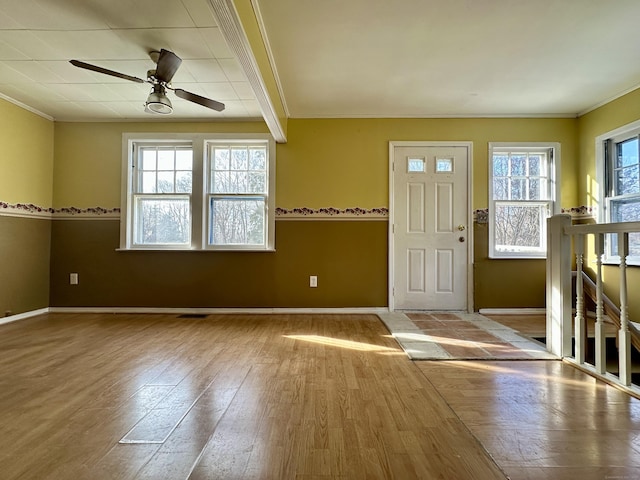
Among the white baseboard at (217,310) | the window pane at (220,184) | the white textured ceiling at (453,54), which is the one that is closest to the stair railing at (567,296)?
the white textured ceiling at (453,54)

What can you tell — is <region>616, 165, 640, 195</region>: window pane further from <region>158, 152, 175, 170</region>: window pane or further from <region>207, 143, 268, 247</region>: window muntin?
<region>158, 152, 175, 170</region>: window pane

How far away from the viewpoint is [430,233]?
13.1ft

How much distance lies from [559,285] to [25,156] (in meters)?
5.22

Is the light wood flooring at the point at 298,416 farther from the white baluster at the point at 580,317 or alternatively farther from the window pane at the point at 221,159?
the window pane at the point at 221,159

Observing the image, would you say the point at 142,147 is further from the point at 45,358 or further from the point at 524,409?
the point at 524,409

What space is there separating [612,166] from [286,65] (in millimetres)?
3626

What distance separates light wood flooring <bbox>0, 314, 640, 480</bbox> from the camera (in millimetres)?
1209

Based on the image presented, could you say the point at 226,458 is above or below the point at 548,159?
below

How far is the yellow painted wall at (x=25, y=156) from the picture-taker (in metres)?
3.43

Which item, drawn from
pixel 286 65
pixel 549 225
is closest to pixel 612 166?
pixel 549 225

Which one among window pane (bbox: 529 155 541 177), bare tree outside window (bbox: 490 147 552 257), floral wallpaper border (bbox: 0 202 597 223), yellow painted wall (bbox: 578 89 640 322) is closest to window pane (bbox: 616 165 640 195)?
yellow painted wall (bbox: 578 89 640 322)

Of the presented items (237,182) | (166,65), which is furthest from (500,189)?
(166,65)

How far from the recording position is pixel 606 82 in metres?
3.25

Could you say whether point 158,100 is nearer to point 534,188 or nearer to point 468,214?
point 468,214
